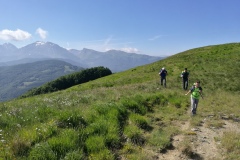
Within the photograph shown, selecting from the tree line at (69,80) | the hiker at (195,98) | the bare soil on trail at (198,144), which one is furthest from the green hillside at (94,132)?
the tree line at (69,80)

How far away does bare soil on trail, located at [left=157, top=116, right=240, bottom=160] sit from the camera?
25.2 feet

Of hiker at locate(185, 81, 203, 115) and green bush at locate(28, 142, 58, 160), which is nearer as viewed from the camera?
green bush at locate(28, 142, 58, 160)

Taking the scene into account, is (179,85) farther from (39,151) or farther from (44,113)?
(39,151)

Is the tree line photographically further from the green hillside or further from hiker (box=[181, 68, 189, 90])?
the green hillside

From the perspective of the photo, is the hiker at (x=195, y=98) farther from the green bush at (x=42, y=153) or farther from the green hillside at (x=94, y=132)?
the green bush at (x=42, y=153)

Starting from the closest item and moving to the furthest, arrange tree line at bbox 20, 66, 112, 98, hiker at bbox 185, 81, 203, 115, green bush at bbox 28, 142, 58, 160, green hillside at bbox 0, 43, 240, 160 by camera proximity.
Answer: green bush at bbox 28, 142, 58, 160, green hillside at bbox 0, 43, 240, 160, hiker at bbox 185, 81, 203, 115, tree line at bbox 20, 66, 112, 98

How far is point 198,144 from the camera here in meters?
8.77

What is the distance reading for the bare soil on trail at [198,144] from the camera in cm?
768

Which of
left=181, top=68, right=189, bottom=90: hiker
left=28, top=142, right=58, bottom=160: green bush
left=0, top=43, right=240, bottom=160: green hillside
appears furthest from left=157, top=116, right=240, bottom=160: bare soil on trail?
left=181, top=68, right=189, bottom=90: hiker

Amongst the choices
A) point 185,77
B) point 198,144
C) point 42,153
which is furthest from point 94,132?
point 185,77

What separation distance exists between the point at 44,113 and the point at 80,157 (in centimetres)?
381

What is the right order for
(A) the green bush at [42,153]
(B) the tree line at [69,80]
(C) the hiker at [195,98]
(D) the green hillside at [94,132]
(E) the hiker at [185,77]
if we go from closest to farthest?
1. (A) the green bush at [42,153]
2. (D) the green hillside at [94,132]
3. (C) the hiker at [195,98]
4. (E) the hiker at [185,77]
5. (B) the tree line at [69,80]

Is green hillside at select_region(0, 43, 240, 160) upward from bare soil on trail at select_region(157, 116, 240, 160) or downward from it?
upward

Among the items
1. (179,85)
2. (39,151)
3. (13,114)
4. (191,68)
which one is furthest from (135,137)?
(191,68)
